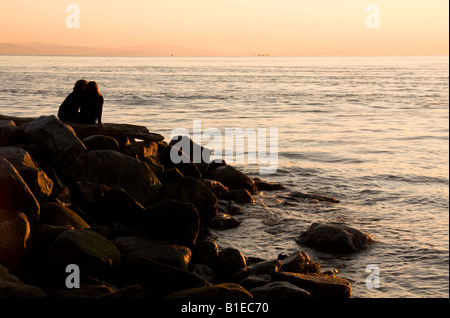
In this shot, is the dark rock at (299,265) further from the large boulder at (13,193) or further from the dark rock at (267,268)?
the large boulder at (13,193)

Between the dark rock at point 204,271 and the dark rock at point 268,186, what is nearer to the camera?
the dark rock at point 204,271

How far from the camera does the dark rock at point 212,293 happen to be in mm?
5945

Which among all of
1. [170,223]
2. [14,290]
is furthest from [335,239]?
[14,290]

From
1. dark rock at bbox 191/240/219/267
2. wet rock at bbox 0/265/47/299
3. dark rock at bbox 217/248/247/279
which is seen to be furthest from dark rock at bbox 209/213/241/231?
wet rock at bbox 0/265/47/299

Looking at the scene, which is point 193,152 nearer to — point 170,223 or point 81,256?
point 170,223

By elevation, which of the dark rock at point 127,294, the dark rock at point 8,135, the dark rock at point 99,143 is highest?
the dark rock at point 8,135

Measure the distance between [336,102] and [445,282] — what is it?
109 feet

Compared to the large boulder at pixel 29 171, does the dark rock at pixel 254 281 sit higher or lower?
lower

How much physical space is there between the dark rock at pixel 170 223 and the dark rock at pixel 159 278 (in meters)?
1.52

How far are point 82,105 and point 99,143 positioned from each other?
197 cm

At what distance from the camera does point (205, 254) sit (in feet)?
26.9

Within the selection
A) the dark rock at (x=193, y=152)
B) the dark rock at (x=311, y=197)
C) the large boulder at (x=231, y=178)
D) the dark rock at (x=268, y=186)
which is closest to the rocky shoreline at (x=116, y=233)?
the dark rock at (x=193, y=152)
